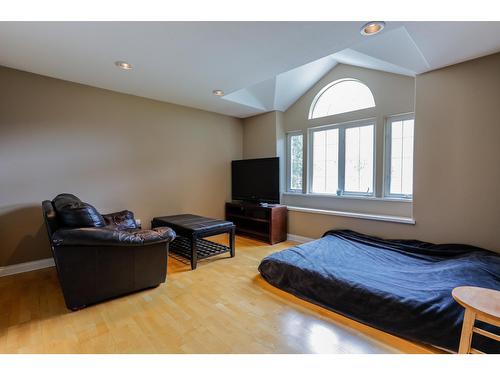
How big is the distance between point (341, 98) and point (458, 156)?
76.4 inches

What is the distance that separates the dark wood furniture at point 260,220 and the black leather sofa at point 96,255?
2.01 m

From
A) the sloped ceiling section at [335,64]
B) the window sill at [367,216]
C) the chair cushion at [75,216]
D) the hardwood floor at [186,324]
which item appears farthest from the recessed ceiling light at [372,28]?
the chair cushion at [75,216]

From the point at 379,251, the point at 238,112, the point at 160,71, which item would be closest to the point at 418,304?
the point at 379,251

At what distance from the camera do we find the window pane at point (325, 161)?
4.18 metres

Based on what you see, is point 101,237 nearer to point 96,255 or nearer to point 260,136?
point 96,255

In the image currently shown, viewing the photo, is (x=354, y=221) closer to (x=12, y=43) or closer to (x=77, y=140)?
(x=77, y=140)

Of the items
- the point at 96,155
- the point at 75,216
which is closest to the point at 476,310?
the point at 75,216

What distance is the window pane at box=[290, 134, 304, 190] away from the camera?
4652 millimetres

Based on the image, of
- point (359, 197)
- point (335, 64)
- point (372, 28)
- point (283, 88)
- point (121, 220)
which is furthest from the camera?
point (283, 88)

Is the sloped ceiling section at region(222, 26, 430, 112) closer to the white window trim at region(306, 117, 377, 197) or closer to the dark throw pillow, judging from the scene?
the white window trim at region(306, 117, 377, 197)

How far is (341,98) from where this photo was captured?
13.4 ft

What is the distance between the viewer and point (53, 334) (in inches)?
70.4

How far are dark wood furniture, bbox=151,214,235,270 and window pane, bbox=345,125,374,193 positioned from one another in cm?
208
